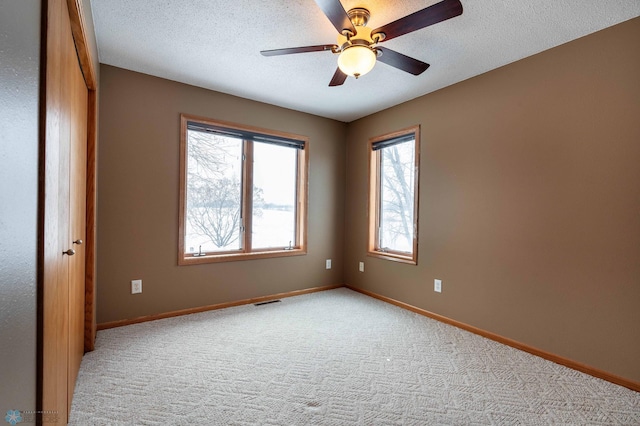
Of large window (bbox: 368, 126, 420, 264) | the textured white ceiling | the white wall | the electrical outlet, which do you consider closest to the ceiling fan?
the textured white ceiling

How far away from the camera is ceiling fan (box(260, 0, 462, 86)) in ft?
5.07

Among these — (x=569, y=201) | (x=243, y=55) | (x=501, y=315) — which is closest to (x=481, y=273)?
(x=501, y=315)

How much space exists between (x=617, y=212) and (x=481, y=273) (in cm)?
107

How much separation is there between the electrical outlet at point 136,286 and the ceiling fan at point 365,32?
2391 mm

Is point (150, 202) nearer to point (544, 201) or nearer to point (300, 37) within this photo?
point (300, 37)

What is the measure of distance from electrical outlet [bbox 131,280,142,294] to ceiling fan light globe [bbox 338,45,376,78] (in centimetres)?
267

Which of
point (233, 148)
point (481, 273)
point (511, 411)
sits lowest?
point (511, 411)

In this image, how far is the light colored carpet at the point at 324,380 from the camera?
66.2 inches

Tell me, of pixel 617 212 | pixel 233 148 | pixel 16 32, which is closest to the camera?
pixel 16 32

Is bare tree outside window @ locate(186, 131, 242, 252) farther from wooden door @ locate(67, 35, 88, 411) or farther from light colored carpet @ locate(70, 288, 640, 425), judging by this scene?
wooden door @ locate(67, 35, 88, 411)

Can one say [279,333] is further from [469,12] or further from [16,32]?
[469,12]

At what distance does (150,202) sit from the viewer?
117 inches

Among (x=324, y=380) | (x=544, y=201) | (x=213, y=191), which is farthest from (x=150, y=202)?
(x=544, y=201)

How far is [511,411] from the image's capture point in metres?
1.74
